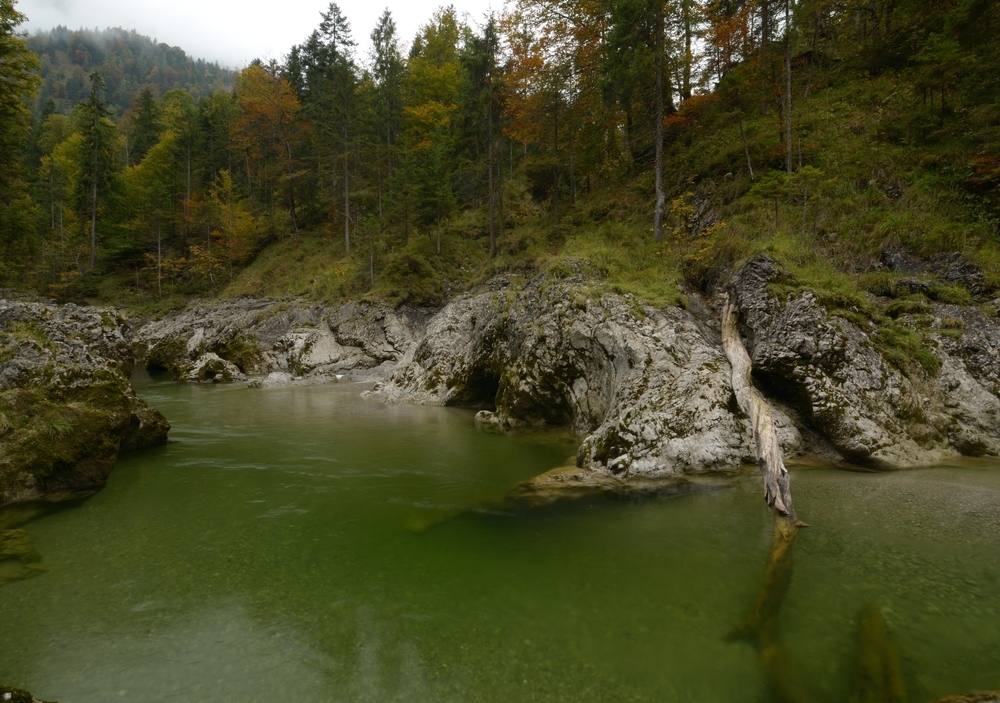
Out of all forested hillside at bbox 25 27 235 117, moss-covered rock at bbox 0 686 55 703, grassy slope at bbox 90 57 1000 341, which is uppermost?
forested hillside at bbox 25 27 235 117

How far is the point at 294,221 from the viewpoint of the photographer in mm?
44000

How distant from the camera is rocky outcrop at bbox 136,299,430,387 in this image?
1067 inches

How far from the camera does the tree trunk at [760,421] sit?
5.79 meters

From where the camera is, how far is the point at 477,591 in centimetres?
454

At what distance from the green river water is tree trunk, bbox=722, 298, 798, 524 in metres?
0.43

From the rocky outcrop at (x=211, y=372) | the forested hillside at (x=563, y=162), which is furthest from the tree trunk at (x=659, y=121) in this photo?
the rocky outcrop at (x=211, y=372)

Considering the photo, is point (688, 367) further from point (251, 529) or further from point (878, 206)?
point (878, 206)

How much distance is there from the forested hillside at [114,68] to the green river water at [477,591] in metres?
137

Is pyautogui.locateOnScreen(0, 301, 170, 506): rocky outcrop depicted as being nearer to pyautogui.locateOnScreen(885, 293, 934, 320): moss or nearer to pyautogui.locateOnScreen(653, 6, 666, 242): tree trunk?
pyautogui.locateOnScreen(885, 293, 934, 320): moss

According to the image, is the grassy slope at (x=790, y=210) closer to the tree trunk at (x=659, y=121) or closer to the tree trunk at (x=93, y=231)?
the tree trunk at (x=659, y=121)

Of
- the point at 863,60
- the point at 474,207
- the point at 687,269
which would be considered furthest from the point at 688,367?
the point at 474,207

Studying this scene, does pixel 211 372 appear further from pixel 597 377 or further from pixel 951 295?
pixel 951 295

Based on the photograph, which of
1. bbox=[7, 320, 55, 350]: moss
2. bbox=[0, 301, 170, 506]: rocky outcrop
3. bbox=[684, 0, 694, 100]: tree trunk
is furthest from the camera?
bbox=[684, 0, 694, 100]: tree trunk

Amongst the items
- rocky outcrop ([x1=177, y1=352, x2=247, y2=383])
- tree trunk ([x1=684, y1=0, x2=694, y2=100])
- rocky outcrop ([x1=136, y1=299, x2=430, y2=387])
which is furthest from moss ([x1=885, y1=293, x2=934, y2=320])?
rocky outcrop ([x1=177, y1=352, x2=247, y2=383])
